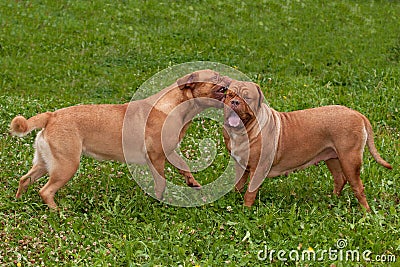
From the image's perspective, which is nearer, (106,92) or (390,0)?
(106,92)

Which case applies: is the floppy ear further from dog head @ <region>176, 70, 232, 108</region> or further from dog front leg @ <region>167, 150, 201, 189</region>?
dog front leg @ <region>167, 150, 201, 189</region>

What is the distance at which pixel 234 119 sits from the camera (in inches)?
256

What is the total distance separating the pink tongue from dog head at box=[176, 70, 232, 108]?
260 mm

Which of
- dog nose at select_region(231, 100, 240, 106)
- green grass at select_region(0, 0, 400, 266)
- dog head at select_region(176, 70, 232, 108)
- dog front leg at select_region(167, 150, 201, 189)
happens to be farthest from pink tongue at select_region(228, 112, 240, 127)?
dog front leg at select_region(167, 150, 201, 189)

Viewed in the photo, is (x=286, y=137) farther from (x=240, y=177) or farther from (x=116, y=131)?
(x=116, y=131)

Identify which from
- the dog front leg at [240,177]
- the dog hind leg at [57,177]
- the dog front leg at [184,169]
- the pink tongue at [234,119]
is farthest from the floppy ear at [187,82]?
the dog hind leg at [57,177]

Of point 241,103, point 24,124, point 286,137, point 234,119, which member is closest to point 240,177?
point 286,137

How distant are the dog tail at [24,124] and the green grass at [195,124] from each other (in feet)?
2.47

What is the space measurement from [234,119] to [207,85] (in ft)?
1.71

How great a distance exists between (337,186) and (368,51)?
7.03m

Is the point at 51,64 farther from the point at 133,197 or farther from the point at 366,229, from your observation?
the point at 366,229

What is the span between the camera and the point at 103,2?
15.5 metres

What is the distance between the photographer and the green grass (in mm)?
5836

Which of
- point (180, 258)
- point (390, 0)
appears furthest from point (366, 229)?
point (390, 0)
